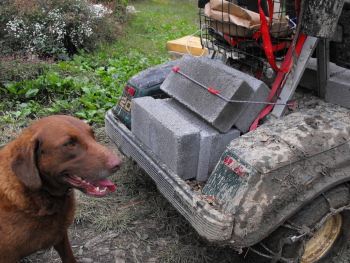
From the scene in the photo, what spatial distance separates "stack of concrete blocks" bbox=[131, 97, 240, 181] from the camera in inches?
103

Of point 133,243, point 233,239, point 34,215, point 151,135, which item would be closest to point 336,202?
point 233,239

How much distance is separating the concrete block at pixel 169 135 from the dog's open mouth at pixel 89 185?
584mm

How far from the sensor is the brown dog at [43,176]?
6.95 feet

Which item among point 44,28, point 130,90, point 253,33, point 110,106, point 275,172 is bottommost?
point 110,106

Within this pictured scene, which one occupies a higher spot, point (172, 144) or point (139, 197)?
point (172, 144)

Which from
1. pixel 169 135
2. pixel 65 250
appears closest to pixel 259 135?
pixel 169 135

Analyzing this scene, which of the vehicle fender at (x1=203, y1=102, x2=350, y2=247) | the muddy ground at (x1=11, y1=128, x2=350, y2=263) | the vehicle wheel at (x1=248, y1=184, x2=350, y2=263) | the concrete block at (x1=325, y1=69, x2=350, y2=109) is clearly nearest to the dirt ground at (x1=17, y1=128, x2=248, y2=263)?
the muddy ground at (x1=11, y1=128, x2=350, y2=263)

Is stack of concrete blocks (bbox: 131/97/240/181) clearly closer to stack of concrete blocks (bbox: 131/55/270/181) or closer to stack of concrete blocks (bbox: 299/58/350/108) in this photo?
stack of concrete blocks (bbox: 131/55/270/181)

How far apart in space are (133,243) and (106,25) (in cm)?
590

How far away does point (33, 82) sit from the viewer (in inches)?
208

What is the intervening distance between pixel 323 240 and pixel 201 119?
1312 mm

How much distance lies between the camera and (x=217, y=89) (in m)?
2.73

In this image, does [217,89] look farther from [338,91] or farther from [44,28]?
[44,28]

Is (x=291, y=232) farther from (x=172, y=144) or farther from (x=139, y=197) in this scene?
(x=139, y=197)
